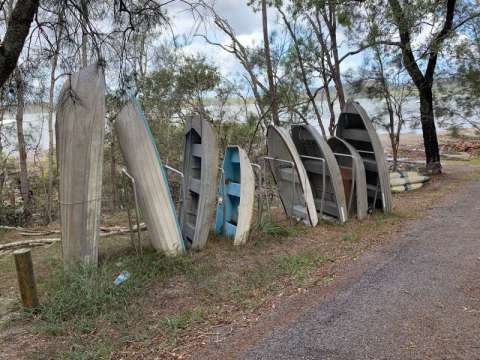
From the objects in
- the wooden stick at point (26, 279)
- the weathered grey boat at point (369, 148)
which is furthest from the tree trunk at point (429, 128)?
the wooden stick at point (26, 279)

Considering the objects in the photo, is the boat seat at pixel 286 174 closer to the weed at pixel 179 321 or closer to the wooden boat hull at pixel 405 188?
the weed at pixel 179 321

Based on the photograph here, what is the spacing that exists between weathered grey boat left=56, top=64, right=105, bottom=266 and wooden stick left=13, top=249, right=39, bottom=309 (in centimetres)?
75

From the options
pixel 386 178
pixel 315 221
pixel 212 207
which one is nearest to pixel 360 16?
pixel 386 178

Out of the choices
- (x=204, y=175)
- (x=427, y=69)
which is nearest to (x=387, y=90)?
(x=427, y=69)

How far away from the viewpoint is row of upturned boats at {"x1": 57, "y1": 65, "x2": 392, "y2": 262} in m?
4.52

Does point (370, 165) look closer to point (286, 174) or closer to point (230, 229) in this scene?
point (286, 174)

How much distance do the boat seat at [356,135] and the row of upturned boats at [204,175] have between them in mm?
19

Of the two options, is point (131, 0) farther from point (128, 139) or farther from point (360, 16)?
point (360, 16)

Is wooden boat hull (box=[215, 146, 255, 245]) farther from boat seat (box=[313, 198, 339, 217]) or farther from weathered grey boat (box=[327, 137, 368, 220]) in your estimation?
weathered grey boat (box=[327, 137, 368, 220])

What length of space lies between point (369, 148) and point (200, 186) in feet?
12.5

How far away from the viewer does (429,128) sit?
11297 millimetres

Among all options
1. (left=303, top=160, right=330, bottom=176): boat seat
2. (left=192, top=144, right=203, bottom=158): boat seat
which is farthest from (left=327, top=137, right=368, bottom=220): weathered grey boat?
(left=192, top=144, right=203, bottom=158): boat seat

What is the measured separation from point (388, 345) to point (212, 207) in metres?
2.82

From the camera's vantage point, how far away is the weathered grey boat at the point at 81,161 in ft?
14.6
